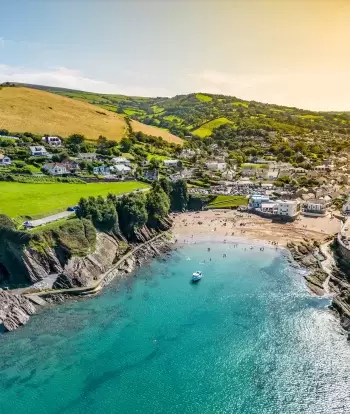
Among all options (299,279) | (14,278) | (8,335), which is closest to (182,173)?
(299,279)

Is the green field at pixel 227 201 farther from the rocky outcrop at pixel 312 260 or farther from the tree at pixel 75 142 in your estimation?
the tree at pixel 75 142

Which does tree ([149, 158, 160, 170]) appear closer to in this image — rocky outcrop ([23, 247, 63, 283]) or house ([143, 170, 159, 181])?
house ([143, 170, 159, 181])

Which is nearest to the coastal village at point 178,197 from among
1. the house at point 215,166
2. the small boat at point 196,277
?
the house at point 215,166

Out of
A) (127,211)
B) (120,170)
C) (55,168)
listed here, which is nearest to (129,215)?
(127,211)

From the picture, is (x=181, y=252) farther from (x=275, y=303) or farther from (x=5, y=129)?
(x=5, y=129)

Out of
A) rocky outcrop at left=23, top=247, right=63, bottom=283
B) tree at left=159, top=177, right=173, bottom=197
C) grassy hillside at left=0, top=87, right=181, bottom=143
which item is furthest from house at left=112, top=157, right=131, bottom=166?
rocky outcrop at left=23, top=247, right=63, bottom=283
